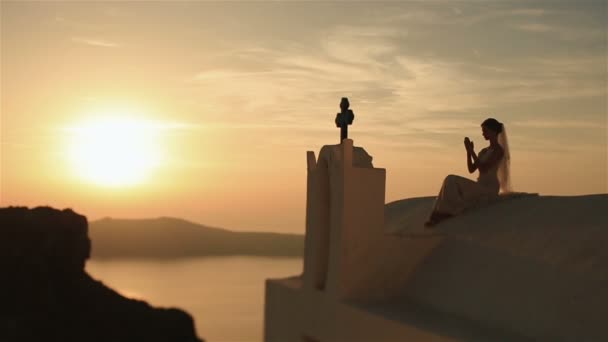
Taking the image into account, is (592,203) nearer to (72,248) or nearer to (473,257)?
(473,257)

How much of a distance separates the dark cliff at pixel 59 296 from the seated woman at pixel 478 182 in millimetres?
50220

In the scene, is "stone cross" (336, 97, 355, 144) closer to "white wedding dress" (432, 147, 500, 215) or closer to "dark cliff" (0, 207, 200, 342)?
"white wedding dress" (432, 147, 500, 215)

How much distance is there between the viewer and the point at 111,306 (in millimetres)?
62938

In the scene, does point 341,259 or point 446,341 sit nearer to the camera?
point 446,341

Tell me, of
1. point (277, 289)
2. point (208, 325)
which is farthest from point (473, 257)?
point (208, 325)

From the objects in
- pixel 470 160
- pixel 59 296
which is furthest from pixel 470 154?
pixel 59 296

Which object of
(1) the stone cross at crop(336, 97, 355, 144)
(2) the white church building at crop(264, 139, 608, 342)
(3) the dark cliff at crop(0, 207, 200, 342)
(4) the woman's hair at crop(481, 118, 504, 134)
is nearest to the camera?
(2) the white church building at crop(264, 139, 608, 342)

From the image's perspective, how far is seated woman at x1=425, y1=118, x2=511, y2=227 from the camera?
25.6ft

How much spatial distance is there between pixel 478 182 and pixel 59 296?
Result: 57928 millimetres

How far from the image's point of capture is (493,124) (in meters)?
7.77

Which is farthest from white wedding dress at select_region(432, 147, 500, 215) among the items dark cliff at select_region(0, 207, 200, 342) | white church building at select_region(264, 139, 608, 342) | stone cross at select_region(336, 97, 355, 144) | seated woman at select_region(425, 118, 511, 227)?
dark cliff at select_region(0, 207, 200, 342)

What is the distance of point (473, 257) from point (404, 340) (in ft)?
4.65

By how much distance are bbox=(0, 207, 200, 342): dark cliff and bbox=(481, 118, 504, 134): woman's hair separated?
166 feet

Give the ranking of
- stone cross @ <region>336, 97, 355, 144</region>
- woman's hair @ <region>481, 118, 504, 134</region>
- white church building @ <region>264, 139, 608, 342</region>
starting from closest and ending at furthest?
white church building @ <region>264, 139, 608, 342</region> → stone cross @ <region>336, 97, 355, 144</region> → woman's hair @ <region>481, 118, 504, 134</region>
